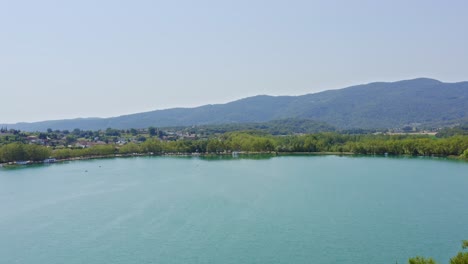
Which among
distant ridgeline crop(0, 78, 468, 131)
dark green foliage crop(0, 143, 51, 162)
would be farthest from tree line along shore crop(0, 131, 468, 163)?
distant ridgeline crop(0, 78, 468, 131)

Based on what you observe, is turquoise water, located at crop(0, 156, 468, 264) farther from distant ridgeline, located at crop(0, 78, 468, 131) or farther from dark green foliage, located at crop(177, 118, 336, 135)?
distant ridgeline, located at crop(0, 78, 468, 131)

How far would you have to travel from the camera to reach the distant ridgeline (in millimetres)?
112238

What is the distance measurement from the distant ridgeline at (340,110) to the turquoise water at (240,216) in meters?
85.5

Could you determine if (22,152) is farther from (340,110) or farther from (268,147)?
(340,110)

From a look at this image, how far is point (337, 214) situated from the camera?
50.5 feet

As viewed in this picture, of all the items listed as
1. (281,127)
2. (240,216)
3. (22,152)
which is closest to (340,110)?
(281,127)

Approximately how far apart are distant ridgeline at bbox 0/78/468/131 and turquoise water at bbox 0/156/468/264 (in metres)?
85.5

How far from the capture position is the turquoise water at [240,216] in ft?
38.7

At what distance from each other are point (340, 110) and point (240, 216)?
114438 mm

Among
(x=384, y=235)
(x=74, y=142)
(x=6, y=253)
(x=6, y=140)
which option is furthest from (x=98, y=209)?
(x=74, y=142)

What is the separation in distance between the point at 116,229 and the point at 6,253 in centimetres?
345

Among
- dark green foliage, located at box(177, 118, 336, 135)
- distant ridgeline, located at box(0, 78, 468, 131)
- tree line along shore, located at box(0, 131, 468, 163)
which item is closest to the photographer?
tree line along shore, located at box(0, 131, 468, 163)

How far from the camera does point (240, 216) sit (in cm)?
1545

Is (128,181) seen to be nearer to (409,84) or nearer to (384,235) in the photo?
(384,235)
